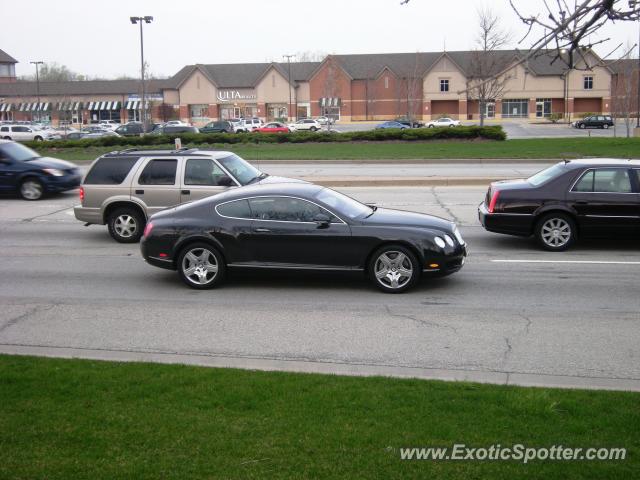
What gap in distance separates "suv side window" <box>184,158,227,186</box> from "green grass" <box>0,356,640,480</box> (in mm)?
7532

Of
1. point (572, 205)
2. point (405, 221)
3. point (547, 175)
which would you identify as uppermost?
point (547, 175)

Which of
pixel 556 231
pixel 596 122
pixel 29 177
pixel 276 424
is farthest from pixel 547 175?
pixel 596 122

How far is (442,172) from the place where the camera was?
26.7 m

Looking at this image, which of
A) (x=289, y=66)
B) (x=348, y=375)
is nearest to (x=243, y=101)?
(x=289, y=66)

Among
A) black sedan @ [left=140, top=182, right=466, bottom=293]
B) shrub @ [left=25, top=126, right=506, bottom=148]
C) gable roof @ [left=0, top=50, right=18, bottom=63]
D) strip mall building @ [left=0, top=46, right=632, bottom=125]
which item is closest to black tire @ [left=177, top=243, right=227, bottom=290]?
black sedan @ [left=140, top=182, right=466, bottom=293]

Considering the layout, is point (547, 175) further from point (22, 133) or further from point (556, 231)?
point (22, 133)

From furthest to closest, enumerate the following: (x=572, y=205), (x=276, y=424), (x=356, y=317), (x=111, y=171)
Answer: (x=111, y=171) < (x=572, y=205) < (x=356, y=317) < (x=276, y=424)

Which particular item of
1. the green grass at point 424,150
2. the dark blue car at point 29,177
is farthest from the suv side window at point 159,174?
the green grass at point 424,150

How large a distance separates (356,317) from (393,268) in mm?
1340

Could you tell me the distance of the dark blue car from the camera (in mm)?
20422

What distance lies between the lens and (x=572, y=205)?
40.9 feet

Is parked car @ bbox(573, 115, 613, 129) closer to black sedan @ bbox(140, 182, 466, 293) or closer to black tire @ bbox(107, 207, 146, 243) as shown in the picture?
black tire @ bbox(107, 207, 146, 243)

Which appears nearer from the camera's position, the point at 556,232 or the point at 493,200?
the point at 556,232

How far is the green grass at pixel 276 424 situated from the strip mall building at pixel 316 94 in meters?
75.8
